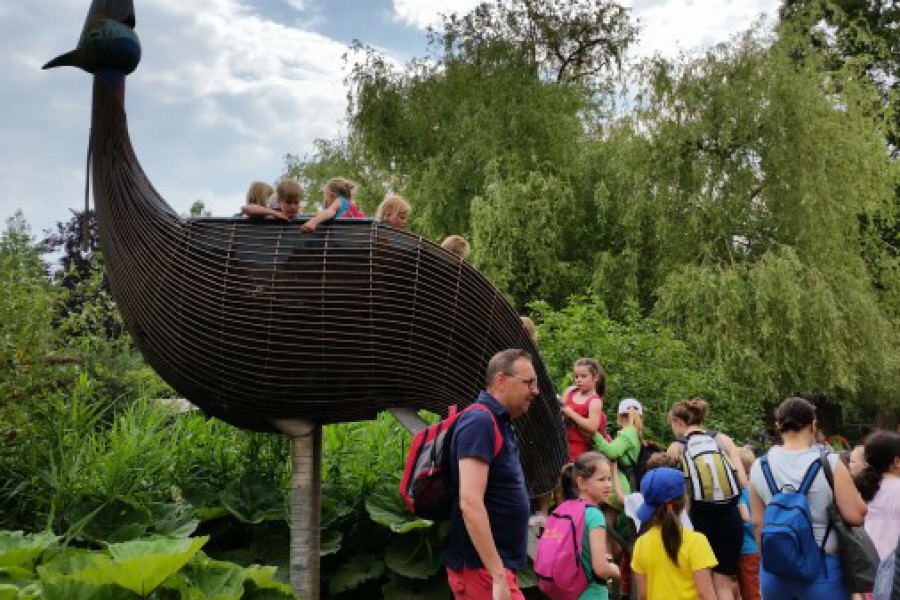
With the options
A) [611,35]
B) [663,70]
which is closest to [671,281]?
[663,70]

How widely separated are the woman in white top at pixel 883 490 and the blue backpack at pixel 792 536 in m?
0.52

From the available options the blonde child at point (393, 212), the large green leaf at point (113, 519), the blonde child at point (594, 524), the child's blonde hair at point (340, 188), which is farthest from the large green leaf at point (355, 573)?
the child's blonde hair at point (340, 188)

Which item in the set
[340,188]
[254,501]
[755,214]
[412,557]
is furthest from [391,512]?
[755,214]

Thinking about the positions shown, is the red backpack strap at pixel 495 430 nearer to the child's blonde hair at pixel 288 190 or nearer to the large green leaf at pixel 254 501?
the child's blonde hair at pixel 288 190

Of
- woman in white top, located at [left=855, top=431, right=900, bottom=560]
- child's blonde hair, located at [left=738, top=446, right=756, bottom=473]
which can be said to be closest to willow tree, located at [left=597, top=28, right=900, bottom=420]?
child's blonde hair, located at [left=738, top=446, right=756, bottom=473]

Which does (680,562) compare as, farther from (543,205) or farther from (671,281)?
(543,205)

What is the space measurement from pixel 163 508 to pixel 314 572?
1188mm

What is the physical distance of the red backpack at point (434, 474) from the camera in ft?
12.5

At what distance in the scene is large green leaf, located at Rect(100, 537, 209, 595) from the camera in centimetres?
299

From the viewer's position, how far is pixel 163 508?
6.18m

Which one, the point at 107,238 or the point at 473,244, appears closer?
the point at 107,238

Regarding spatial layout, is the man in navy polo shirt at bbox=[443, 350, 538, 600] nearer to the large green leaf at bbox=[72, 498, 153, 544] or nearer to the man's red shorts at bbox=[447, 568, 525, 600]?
the man's red shorts at bbox=[447, 568, 525, 600]

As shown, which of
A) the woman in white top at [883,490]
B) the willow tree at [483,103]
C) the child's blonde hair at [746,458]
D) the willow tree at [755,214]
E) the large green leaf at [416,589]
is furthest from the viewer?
the willow tree at [483,103]

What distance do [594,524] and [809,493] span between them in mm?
1078
